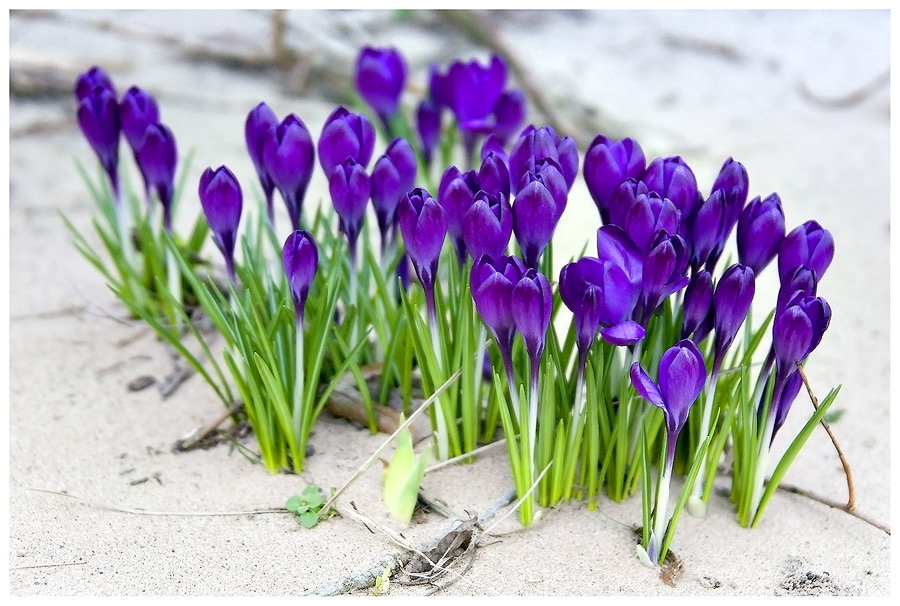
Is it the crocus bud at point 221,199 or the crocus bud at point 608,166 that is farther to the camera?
the crocus bud at point 221,199

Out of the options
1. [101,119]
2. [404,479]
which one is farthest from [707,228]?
[101,119]

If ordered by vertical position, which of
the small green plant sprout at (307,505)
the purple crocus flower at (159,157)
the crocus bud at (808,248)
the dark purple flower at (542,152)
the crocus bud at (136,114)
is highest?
the dark purple flower at (542,152)

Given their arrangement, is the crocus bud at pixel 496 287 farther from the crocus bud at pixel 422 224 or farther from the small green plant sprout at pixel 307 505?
the small green plant sprout at pixel 307 505

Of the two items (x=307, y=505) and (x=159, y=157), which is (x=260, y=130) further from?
(x=307, y=505)

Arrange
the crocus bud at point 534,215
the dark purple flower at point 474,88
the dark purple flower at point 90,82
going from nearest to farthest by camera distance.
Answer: the crocus bud at point 534,215 < the dark purple flower at point 90,82 < the dark purple flower at point 474,88

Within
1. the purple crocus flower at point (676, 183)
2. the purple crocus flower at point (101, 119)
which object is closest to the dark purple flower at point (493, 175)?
the purple crocus flower at point (676, 183)

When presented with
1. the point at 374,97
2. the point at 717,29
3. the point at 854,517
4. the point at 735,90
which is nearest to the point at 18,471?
the point at 374,97

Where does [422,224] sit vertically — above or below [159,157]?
above
